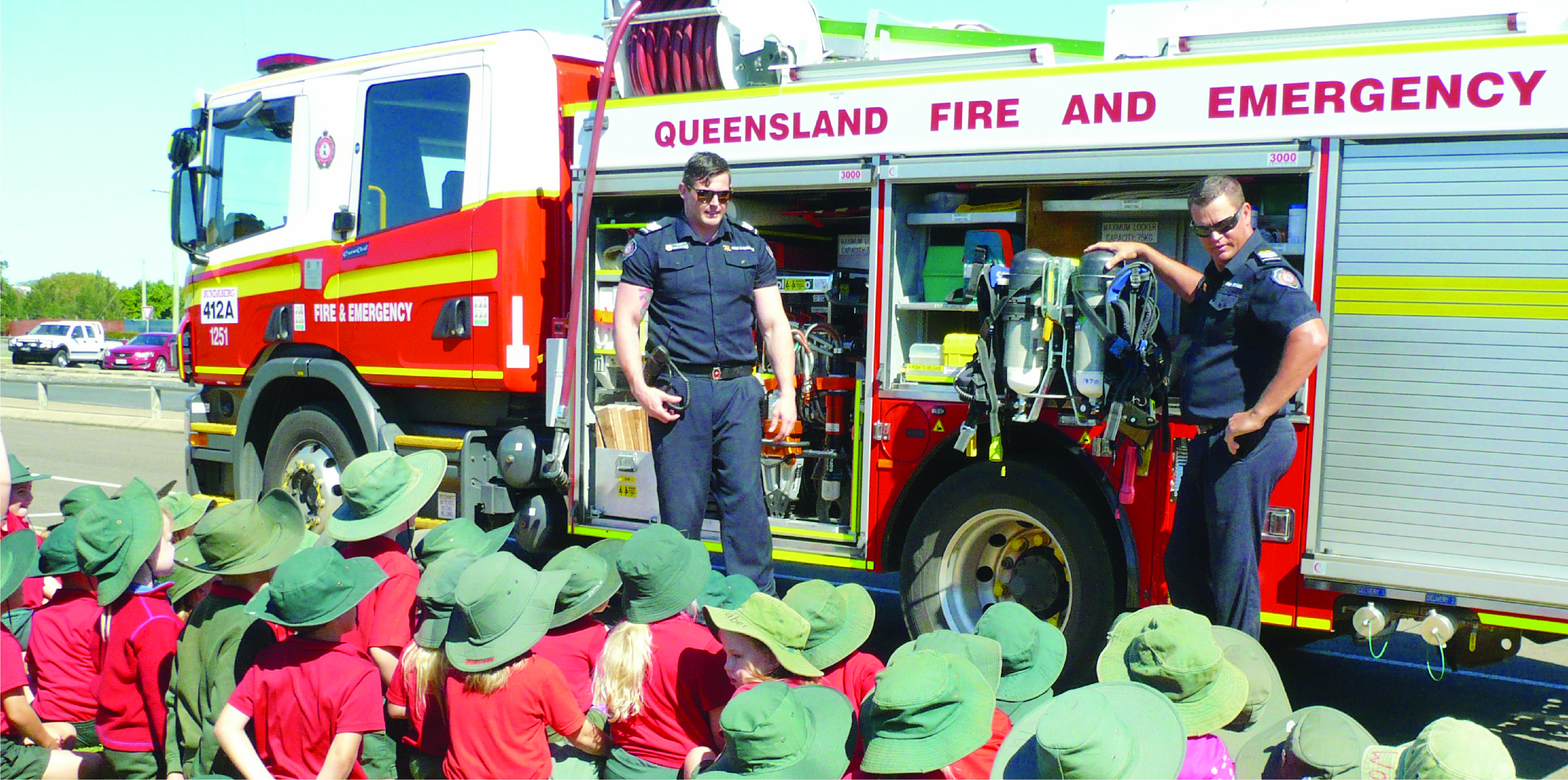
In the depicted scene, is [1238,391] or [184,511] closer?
[1238,391]

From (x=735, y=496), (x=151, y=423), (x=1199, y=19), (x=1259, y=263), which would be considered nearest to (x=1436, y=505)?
(x=1259, y=263)

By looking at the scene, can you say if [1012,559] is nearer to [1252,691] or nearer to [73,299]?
[1252,691]

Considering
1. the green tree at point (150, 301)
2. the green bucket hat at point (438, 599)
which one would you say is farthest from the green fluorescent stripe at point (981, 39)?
the green tree at point (150, 301)

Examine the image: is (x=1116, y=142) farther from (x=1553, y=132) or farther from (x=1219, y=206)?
(x=1553, y=132)

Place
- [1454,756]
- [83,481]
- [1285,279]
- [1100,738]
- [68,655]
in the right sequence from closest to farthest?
[1454,756]
[1100,738]
[68,655]
[1285,279]
[83,481]

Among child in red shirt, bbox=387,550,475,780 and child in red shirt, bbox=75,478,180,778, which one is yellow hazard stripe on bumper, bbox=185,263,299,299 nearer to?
child in red shirt, bbox=75,478,180,778

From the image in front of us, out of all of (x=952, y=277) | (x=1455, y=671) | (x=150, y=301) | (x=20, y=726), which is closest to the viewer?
(x=20, y=726)

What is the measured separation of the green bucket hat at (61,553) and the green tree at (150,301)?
95.3 meters

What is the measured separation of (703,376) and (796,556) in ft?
3.36

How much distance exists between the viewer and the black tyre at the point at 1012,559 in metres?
4.88

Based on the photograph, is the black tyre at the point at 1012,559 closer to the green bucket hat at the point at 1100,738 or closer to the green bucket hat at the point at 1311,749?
the green bucket hat at the point at 1311,749

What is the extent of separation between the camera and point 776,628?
2982 mm

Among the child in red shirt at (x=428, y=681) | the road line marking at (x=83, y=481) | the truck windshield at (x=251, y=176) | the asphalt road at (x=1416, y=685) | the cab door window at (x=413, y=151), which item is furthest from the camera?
the road line marking at (x=83, y=481)

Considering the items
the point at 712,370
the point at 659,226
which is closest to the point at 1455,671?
the point at 712,370
